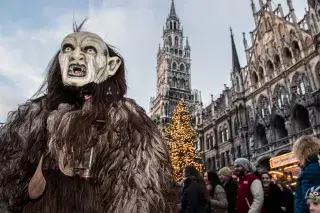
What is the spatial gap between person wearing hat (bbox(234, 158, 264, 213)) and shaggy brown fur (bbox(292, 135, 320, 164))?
986mm

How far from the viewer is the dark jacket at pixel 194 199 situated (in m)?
4.30

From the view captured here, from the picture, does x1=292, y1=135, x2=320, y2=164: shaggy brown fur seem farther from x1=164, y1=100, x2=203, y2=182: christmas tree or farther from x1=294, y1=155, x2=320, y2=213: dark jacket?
x1=164, y1=100, x2=203, y2=182: christmas tree

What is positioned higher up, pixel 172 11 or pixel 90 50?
pixel 172 11

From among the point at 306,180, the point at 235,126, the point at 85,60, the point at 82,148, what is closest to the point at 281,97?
the point at 235,126

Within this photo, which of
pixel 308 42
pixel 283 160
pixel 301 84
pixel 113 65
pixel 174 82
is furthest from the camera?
pixel 174 82

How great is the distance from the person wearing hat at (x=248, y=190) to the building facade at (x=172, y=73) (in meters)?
39.8

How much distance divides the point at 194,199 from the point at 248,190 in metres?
0.83

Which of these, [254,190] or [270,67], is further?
[270,67]

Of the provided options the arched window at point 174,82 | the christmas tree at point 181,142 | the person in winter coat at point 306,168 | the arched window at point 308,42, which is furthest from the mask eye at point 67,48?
the arched window at point 174,82

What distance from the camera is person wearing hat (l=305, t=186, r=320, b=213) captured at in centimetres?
271

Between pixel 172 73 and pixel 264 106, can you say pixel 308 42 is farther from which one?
pixel 172 73

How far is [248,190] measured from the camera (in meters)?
4.29

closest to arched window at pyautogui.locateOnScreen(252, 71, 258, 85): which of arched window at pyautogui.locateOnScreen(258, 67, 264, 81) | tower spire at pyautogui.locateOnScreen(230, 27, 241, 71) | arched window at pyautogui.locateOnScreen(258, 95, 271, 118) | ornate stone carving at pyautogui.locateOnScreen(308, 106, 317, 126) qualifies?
arched window at pyautogui.locateOnScreen(258, 67, 264, 81)

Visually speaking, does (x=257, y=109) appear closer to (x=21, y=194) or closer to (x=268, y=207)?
(x=268, y=207)
